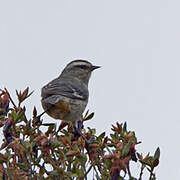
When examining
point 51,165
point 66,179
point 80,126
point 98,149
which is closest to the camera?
point 66,179

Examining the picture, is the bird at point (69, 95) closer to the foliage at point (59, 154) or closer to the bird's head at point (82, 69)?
the bird's head at point (82, 69)

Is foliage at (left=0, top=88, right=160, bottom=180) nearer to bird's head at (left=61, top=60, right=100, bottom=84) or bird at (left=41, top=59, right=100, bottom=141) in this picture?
bird at (left=41, top=59, right=100, bottom=141)

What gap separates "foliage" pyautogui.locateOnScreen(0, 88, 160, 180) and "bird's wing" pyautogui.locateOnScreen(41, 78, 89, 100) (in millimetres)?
2269

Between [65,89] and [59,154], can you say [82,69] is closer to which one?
[65,89]

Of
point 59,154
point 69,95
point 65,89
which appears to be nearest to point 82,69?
point 65,89

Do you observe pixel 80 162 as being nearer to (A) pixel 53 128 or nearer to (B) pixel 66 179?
(B) pixel 66 179

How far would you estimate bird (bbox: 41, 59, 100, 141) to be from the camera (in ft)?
19.0

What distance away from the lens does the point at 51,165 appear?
3219 millimetres

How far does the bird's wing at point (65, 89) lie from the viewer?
616 cm

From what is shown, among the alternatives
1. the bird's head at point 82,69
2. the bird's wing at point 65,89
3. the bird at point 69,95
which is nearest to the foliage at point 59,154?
the bird at point 69,95

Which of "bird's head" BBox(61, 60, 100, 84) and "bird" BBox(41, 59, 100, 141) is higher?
"bird's head" BBox(61, 60, 100, 84)

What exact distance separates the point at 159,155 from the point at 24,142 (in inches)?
38.5

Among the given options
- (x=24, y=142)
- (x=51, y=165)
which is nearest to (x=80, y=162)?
(x=51, y=165)

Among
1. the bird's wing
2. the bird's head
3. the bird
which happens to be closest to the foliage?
the bird
